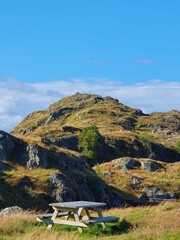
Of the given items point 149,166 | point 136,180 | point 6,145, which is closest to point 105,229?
point 6,145

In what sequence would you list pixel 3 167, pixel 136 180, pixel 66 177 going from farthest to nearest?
1. pixel 136 180
2. pixel 66 177
3. pixel 3 167

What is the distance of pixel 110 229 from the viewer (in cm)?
1669

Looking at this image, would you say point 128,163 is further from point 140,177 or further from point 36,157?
point 36,157

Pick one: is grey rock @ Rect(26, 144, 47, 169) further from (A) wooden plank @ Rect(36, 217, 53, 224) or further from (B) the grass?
(A) wooden plank @ Rect(36, 217, 53, 224)

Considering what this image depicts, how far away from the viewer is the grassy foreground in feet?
45.0

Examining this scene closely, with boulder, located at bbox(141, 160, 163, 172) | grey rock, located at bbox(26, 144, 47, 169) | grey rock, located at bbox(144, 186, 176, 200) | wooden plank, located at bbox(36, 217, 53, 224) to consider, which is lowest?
grey rock, located at bbox(144, 186, 176, 200)

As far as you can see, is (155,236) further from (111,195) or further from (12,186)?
(111,195)

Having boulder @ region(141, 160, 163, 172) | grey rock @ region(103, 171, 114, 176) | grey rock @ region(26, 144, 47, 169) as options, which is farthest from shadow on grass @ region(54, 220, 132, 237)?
boulder @ region(141, 160, 163, 172)

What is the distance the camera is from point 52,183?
31.6 m

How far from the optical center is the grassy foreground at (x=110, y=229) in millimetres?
13719

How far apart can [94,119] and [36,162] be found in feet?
468

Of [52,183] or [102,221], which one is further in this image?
[52,183]

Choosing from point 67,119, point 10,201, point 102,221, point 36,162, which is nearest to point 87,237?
point 102,221

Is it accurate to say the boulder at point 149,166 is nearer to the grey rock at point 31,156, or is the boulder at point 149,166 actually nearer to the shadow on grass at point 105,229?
the grey rock at point 31,156
